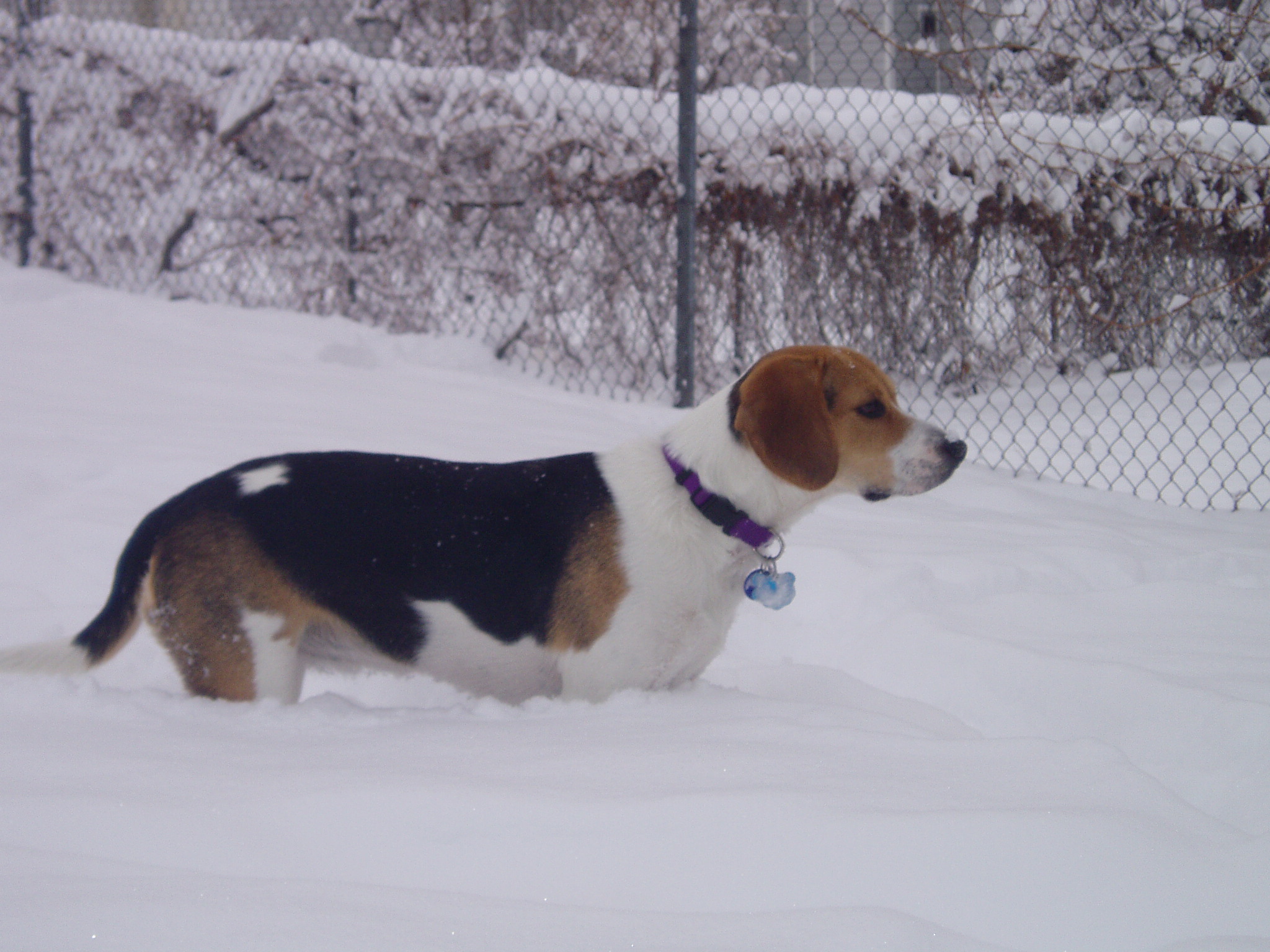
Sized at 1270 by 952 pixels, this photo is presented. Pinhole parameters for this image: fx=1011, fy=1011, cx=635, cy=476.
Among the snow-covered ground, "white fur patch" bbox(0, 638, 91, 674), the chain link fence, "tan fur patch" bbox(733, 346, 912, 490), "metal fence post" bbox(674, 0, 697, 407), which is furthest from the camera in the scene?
the chain link fence

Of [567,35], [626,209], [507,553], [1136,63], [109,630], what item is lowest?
[109,630]

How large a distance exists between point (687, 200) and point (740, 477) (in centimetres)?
333

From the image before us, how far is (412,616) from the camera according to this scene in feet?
8.02

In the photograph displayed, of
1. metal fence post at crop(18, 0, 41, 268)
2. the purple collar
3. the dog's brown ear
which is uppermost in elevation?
metal fence post at crop(18, 0, 41, 268)

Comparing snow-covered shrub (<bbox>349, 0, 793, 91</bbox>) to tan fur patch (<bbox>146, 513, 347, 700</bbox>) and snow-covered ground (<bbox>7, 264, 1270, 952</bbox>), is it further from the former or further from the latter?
tan fur patch (<bbox>146, 513, 347, 700</bbox>)

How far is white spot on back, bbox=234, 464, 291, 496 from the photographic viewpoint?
8.02 ft

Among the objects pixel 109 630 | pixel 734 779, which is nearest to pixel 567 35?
pixel 109 630

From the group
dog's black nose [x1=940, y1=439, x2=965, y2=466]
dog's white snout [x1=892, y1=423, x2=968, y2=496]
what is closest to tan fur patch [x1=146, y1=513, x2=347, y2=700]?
dog's white snout [x1=892, y1=423, x2=968, y2=496]

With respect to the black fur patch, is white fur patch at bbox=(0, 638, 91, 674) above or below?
below

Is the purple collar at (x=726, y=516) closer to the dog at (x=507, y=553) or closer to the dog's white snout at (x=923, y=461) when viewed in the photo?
the dog at (x=507, y=553)

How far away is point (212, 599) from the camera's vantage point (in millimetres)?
2322

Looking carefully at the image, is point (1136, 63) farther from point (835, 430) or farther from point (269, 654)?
point (269, 654)

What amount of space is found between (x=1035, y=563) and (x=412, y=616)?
2292mm

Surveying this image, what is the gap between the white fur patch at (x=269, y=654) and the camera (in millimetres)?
2342
